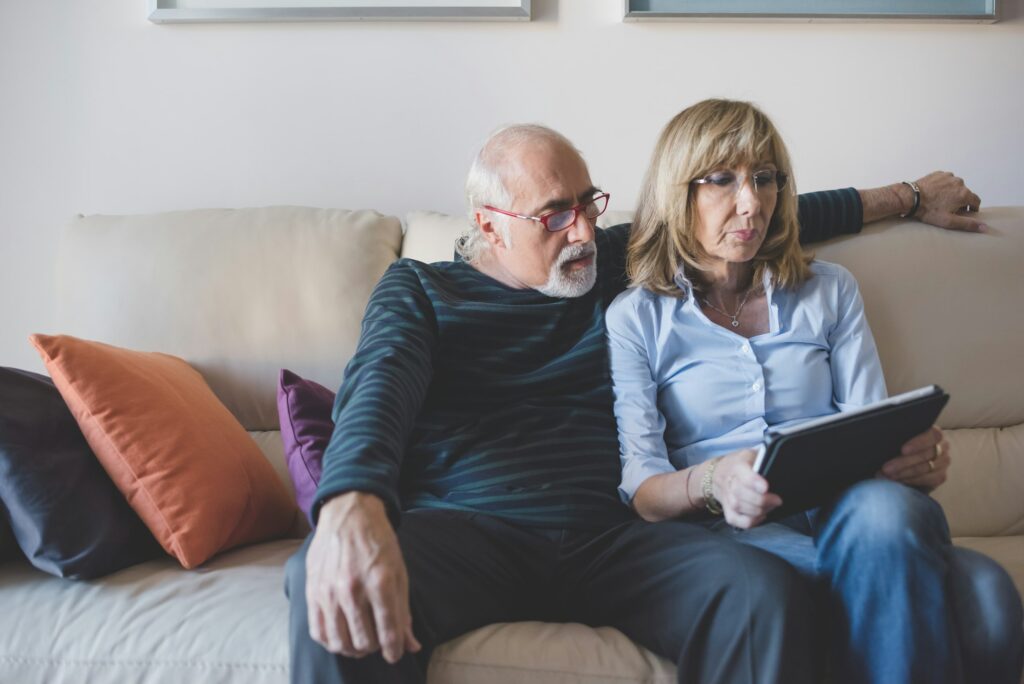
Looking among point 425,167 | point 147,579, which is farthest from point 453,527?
point 425,167

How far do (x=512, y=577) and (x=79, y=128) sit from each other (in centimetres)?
151

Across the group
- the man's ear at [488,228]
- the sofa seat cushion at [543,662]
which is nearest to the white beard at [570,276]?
the man's ear at [488,228]

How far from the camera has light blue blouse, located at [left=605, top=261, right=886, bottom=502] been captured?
4.62 feet

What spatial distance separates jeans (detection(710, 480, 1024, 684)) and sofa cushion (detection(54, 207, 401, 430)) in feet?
3.23

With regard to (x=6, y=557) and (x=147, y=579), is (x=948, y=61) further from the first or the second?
(x=6, y=557)

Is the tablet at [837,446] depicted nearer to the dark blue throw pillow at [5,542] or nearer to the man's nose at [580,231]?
the man's nose at [580,231]

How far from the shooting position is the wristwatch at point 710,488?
122cm

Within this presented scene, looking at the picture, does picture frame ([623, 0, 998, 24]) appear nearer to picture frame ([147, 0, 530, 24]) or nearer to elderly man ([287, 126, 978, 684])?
picture frame ([147, 0, 530, 24])

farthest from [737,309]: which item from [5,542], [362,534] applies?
[5,542]

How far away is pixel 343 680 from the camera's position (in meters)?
0.99

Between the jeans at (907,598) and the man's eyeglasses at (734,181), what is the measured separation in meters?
0.51

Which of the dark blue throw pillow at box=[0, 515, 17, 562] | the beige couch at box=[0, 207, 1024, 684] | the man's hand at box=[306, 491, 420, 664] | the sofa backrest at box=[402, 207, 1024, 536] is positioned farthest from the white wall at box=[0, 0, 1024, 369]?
the man's hand at box=[306, 491, 420, 664]

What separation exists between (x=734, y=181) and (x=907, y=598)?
0.69 m

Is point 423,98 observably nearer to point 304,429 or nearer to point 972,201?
point 304,429
